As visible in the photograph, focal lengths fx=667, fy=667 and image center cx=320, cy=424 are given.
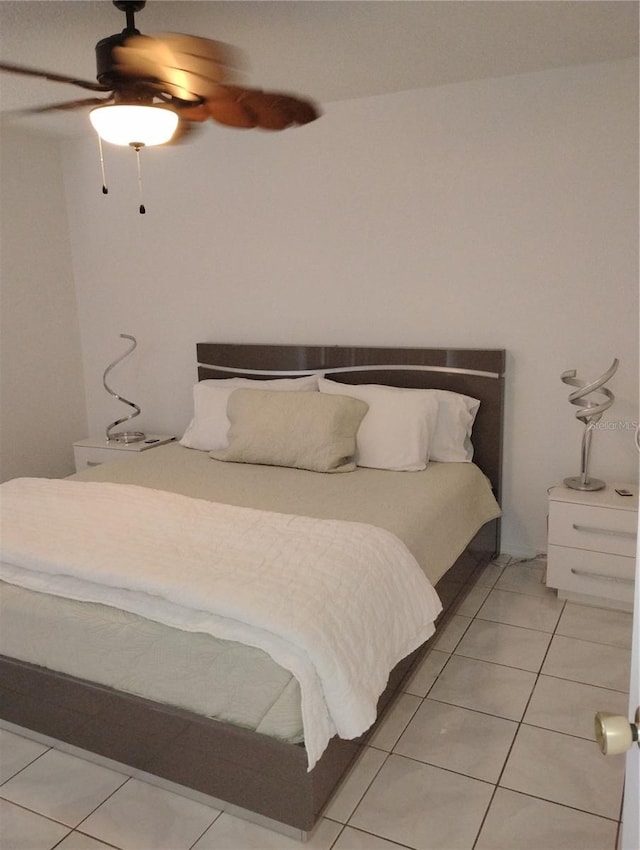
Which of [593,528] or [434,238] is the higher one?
[434,238]

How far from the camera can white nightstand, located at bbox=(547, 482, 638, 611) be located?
110 inches

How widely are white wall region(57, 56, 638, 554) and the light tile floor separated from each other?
1.13 metres

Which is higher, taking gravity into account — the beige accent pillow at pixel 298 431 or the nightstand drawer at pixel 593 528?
the beige accent pillow at pixel 298 431

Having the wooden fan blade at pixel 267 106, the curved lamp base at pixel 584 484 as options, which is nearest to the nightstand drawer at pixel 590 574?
the curved lamp base at pixel 584 484

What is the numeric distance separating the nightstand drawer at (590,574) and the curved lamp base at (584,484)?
0.91ft

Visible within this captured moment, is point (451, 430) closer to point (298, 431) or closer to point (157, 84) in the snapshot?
point (298, 431)

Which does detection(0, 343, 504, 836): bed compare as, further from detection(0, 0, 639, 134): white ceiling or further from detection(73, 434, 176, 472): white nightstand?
detection(0, 0, 639, 134): white ceiling

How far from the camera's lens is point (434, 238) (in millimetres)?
3316

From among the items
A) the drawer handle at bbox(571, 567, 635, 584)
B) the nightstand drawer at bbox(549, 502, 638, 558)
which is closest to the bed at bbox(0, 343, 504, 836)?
the nightstand drawer at bbox(549, 502, 638, 558)

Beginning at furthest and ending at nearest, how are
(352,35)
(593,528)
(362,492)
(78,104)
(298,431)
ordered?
(298,431) → (593,528) → (362,492) → (352,35) → (78,104)

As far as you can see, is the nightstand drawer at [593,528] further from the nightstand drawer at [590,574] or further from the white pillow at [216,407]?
the white pillow at [216,407]

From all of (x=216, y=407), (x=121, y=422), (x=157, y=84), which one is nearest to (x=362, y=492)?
(x=216, y=407)

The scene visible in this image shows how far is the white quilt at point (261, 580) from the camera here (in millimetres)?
1704

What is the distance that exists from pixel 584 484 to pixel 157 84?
232cm
